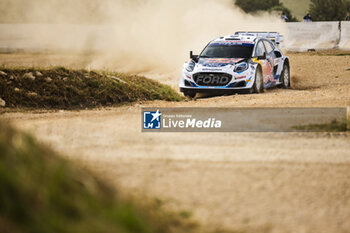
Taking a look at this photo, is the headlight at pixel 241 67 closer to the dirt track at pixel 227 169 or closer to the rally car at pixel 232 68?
the rally car at pixel 232 68

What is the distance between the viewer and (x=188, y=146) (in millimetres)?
9094

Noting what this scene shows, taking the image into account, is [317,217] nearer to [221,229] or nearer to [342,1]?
[221,229]

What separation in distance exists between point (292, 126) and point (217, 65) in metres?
5.49

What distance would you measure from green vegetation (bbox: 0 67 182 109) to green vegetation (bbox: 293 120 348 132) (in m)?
5.41

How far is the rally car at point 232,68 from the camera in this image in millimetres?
15898

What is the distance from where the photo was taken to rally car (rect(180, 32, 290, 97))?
15898mm

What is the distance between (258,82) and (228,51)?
4.04 ft

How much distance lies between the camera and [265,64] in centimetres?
1698

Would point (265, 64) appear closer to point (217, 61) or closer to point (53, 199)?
point (217, 61)

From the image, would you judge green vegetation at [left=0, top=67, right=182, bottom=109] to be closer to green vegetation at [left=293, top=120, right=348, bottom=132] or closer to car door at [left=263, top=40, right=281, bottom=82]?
car door at [left=263, top=40, right=281, bottom=82]

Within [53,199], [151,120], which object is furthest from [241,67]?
[53,199]

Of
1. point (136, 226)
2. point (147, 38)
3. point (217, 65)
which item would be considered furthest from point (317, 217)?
point (147, 38)

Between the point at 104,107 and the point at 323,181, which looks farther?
the point at 104,107

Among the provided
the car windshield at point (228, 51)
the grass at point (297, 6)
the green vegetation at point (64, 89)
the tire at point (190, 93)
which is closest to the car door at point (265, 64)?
the car windshield at point (228, 51)
